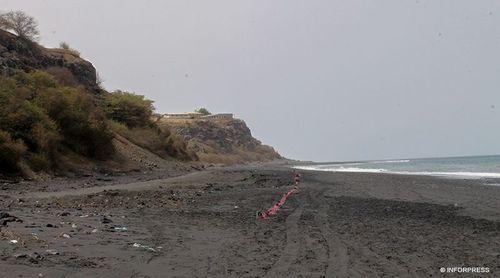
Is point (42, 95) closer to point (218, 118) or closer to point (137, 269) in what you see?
point (137, 269)

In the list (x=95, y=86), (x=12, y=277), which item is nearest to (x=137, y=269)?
(x=12, y=277)

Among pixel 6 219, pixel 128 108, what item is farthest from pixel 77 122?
pixel 6 219

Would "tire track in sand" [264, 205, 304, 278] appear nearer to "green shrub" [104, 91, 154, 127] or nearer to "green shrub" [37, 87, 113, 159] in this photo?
"green shrub" [37, 87, 113, 159]

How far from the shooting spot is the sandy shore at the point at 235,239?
6988 mm

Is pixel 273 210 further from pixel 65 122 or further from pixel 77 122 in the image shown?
pixel 77 122

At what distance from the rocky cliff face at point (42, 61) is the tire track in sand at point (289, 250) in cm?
2578

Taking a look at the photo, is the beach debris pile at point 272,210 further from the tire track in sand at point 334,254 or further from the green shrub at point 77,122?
the green shrub at point 77,122

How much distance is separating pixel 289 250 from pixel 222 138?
10257 centimetres

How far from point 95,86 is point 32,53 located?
1074cm

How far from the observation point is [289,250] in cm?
876

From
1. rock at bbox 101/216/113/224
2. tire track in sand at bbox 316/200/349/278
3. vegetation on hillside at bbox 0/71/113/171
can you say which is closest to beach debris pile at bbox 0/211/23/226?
rock at bbox 101/216/113/224

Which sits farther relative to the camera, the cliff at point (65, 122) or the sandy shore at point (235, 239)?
the cliff at point (65, 122)

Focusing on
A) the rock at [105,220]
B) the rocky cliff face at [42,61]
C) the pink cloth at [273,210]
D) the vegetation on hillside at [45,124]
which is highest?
the rocky cliff face at [42,61]

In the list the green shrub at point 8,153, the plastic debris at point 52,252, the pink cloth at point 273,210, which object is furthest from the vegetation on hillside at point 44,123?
the plastic debris at point 52,252
